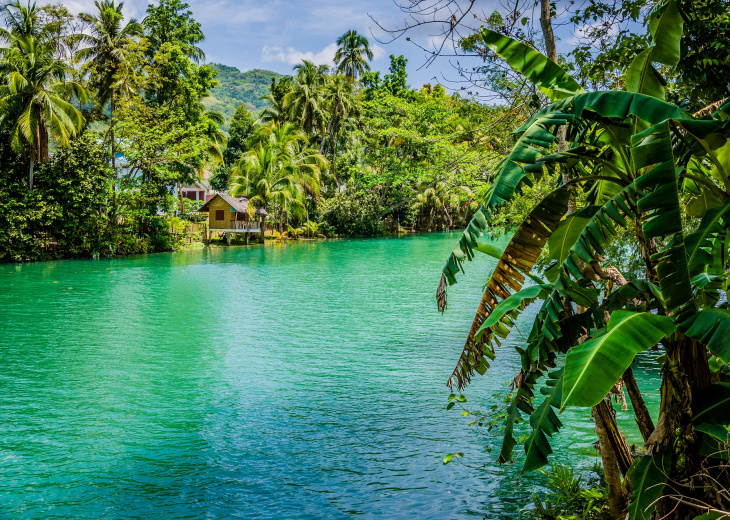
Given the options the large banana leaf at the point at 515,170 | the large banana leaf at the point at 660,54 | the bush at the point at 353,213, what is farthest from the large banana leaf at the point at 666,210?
the bush at the point at 353,213

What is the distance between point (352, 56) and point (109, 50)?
79.8 ft

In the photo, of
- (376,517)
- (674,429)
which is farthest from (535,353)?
(376,517)

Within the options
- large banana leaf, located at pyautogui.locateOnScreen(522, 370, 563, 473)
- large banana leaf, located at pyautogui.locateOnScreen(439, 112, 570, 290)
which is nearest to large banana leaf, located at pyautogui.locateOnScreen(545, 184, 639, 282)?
large banana leaf, located at pyautogui.locateOnScreen(439, 112, 570, 290)

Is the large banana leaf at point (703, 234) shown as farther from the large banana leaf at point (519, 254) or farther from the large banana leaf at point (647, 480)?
the large banana leaf at point (647, 480)

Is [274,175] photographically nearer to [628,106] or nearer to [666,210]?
[628,106]

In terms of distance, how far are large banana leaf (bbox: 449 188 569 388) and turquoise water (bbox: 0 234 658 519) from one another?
1.88 meters

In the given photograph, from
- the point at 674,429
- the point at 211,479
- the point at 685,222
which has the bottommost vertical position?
the point at 211,479

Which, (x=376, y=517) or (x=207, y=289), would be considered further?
(x=207, y=289)

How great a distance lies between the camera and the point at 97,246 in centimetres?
3084

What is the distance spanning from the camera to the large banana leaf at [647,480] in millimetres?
3090

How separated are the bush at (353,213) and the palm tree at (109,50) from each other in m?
20.5

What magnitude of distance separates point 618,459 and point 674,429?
28.9 inches

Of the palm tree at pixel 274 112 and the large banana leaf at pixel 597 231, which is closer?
the large banana leaf at pixel 597 231

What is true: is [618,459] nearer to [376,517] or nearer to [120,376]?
[376,517]
